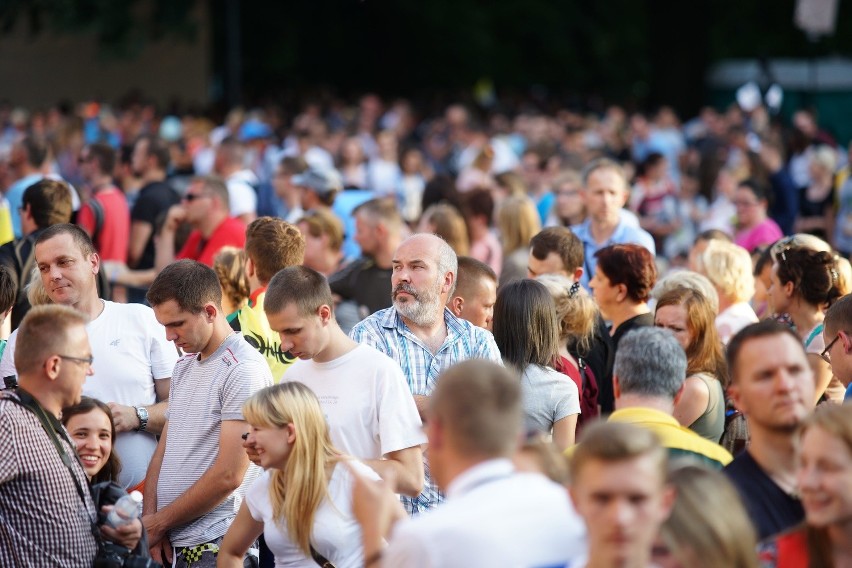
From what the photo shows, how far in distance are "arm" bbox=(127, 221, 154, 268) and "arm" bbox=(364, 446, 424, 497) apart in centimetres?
620

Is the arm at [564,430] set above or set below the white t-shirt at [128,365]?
below

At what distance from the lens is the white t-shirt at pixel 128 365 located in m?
6.06

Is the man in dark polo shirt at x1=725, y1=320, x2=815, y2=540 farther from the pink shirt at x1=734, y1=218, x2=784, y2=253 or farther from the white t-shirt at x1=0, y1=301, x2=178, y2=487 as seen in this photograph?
the pink shirt at x1=734, y1=218, x2=784, y2=253

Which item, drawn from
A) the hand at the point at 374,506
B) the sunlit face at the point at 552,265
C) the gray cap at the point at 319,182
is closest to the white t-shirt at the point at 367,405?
the hand at the point at 374,506

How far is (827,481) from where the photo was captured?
3725 millimetres

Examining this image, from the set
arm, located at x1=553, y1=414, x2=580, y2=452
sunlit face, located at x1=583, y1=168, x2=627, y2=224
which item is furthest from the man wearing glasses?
sunlit face, located at x1=583, y1=168, x2=627, y2=224

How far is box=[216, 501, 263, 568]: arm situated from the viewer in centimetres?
496

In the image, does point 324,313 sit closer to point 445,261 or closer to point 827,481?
point 445,261

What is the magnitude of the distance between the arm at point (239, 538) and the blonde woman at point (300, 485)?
102 millimetres

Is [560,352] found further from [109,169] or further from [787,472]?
[109,169]

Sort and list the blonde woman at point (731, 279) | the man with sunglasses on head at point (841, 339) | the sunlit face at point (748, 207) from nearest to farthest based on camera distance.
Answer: the man with sunglasses on head at point (841, 339) < the blonde woman at point (731, 279) < the sunlit face at point (748, 207)

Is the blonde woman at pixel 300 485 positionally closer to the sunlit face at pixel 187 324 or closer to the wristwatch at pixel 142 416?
the sunlit face at pixel 187 324

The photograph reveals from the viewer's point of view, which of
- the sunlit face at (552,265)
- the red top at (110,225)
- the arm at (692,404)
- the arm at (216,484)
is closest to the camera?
the arm at (216,484)

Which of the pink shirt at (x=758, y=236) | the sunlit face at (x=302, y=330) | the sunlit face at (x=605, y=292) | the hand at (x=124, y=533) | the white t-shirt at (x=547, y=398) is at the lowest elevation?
the hand at (x=124, y=533)
